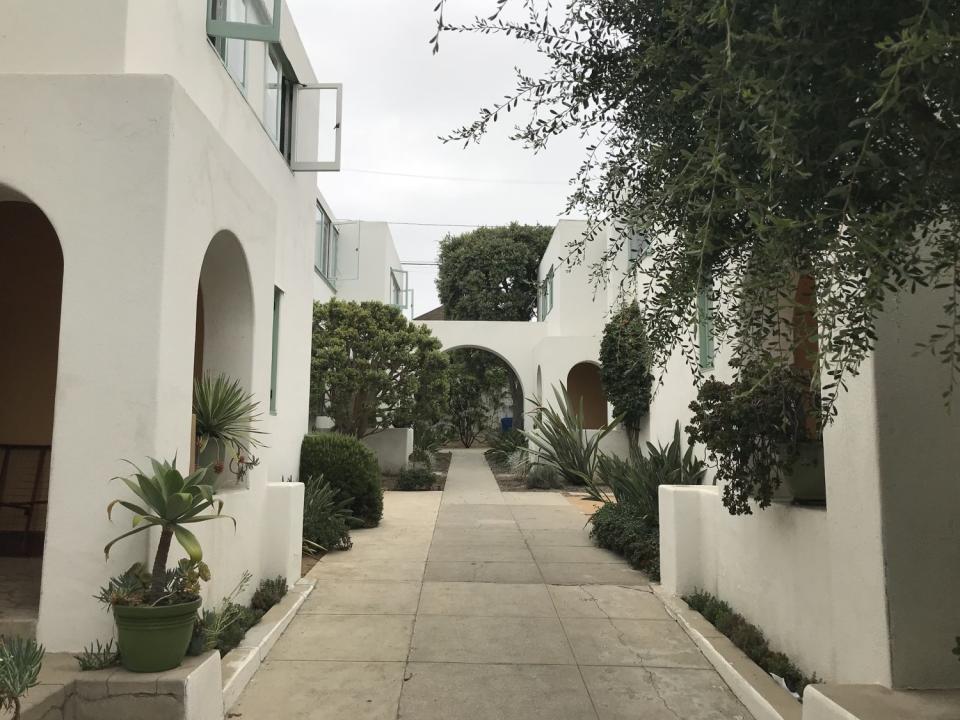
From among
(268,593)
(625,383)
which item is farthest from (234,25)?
(625,383)

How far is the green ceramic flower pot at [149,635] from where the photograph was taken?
3.67 meters

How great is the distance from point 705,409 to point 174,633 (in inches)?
145

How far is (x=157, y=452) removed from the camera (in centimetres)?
412

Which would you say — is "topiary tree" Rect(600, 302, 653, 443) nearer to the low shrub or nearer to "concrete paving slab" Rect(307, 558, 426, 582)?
the low shrub

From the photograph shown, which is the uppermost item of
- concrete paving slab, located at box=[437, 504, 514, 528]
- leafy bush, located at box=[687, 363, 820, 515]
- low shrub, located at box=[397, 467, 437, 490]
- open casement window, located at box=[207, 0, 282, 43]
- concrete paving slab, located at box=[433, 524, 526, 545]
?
open casement window, located at box=[207, 0, 282, 43]

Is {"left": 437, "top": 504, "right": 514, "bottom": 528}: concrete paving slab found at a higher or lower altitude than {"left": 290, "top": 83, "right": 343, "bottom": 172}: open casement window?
lower

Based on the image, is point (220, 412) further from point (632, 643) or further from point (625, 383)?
point (625, 383)

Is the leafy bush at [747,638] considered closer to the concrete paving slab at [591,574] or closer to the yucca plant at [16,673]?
the concrete paving slab at [591,574]

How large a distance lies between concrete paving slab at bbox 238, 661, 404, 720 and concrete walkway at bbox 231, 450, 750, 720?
1cm

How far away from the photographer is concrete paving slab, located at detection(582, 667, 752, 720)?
4414 millimetres

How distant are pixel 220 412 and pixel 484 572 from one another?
344cm

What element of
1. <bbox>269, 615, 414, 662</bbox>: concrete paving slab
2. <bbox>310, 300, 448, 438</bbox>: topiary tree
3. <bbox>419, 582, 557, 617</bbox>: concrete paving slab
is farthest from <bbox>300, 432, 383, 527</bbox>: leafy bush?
<bbox>269, 615, 414, 662</bbox>: concrete paving slab

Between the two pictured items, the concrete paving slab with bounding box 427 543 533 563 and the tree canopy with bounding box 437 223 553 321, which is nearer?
the concrete paving slab with bounding box 427 543 533 563

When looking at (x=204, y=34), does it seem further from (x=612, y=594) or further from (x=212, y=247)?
(x=612, y=594)
